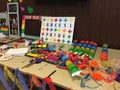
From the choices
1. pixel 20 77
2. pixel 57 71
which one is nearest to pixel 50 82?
pixel 57 71

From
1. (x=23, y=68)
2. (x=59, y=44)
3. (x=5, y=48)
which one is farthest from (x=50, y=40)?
(x=23, y=68)

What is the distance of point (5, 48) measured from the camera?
184 cm

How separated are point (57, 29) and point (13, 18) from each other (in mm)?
808

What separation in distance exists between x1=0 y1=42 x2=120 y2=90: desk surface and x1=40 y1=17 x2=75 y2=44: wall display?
1.39 feet

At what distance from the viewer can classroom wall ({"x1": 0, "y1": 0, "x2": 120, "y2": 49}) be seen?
1656 millimetres

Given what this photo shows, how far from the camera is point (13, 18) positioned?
240cm

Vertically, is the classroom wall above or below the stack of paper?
above

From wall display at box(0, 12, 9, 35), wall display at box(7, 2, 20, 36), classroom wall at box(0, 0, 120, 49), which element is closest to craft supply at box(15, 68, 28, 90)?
classroom wall at box(0, 0, 120, 49)

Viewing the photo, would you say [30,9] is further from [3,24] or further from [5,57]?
[5,57]

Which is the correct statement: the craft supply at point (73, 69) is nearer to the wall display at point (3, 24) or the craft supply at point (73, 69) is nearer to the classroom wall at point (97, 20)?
the classroom wall at point (97, 20)

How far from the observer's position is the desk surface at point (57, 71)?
1078 millimetres

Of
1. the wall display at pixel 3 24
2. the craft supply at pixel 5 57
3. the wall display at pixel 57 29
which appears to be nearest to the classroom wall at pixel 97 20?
the wall display at pixel 57 29

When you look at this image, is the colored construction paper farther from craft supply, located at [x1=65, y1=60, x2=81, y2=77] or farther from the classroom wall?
craft supply, located at [x1=65, y1=60, x2=81, y2=77]

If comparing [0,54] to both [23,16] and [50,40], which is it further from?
[23,16]
